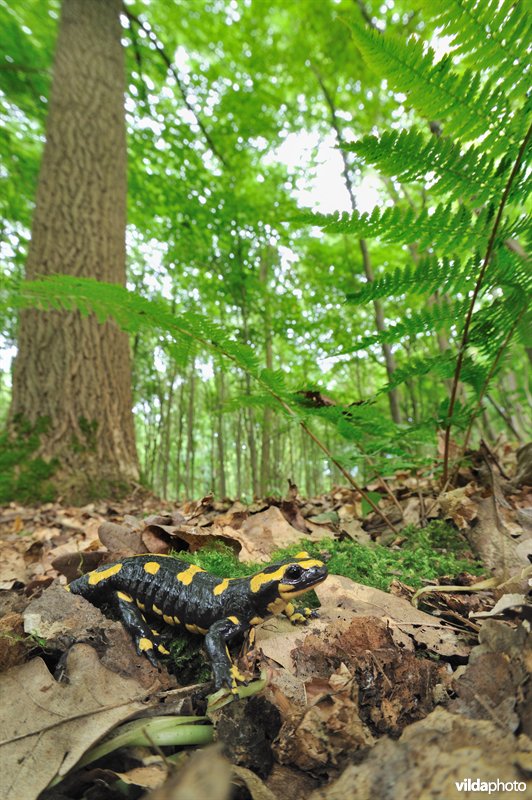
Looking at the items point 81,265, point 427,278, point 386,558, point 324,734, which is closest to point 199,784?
point 324,734

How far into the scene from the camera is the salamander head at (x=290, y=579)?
5.62 feet

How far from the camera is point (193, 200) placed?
943cm

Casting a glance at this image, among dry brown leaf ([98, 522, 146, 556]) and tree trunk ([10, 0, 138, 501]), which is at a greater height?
tree trunk ([10, 0, 138, 501])

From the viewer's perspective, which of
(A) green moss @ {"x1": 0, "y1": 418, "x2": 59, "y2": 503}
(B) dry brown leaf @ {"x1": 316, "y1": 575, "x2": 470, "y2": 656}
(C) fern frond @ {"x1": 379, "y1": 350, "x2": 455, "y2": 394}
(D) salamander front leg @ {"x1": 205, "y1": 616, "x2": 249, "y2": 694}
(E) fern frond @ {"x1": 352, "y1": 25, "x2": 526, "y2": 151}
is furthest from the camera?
(A) green moss @ {"x1": 0, "y1": 418, "x2": 59, "y2": 503}

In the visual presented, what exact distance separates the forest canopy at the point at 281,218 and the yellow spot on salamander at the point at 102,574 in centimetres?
118

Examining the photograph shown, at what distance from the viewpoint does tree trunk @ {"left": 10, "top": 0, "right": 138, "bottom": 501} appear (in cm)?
498

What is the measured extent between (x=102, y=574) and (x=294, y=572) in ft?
3.03

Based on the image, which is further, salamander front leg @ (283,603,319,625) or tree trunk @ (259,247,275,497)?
tree trunk @ (259,247,275,497)

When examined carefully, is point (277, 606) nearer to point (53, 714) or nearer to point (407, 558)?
point (407, 558)

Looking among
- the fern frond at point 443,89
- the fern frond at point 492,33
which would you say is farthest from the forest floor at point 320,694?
the fern frond at point 492,33

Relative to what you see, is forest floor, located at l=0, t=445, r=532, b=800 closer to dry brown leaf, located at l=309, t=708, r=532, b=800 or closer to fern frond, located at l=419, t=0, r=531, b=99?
dry brown leaf, located at l=309, t=708, r=532, b=800

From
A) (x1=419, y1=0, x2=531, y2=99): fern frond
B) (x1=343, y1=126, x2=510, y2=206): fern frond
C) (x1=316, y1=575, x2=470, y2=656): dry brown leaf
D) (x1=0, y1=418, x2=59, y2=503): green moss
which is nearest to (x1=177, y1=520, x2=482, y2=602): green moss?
(x1=316, y1=575, x2=470, y2=656): dry brown leaf

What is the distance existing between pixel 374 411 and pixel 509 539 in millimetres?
922

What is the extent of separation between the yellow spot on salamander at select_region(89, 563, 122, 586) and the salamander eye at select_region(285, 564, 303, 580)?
82cm
